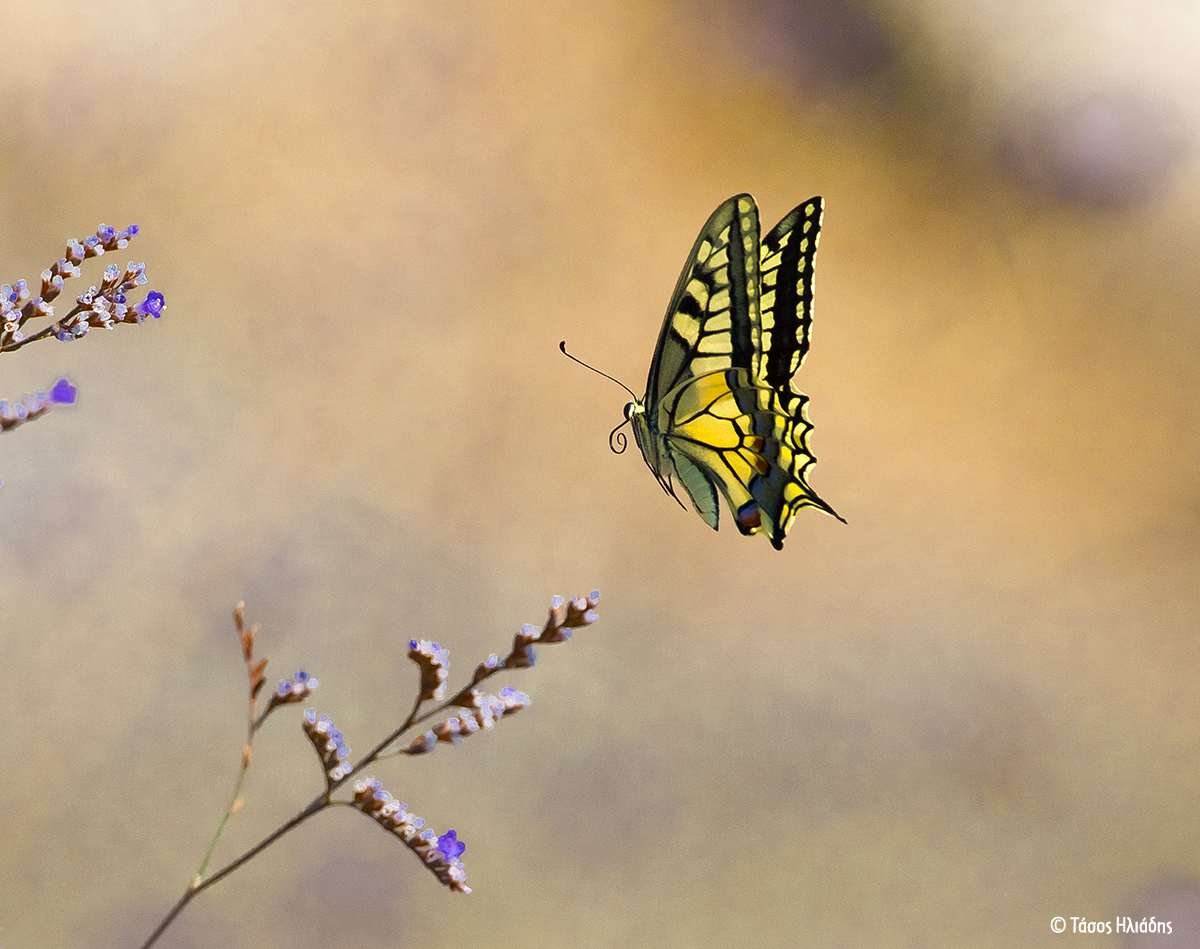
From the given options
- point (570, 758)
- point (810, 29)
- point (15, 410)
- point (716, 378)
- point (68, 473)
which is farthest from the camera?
point (810, 29)

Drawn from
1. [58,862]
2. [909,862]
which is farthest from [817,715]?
[58,862]

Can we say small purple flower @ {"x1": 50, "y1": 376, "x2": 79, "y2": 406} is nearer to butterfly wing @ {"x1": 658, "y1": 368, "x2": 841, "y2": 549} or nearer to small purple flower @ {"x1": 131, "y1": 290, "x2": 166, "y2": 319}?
small purple flower @ {"x1": 131, "y1": 290, "x2": 166, "y2": 319}

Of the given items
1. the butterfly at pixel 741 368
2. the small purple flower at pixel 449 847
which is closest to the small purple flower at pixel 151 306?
the small purple flower at pixel 449 847

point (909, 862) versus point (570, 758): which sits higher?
point (570, 758)

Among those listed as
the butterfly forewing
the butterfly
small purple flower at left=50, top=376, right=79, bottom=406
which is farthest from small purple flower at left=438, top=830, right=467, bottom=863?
the butterfly forewing

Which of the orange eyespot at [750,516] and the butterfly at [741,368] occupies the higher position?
the butterfly at [741,368]

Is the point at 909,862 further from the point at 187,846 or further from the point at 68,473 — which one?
the point at 68,473

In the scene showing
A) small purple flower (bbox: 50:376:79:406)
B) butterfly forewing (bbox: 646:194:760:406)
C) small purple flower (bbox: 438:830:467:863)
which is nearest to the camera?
small purple flower (bbox: 50:376:79:406)

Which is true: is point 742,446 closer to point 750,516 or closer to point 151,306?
point 750,516

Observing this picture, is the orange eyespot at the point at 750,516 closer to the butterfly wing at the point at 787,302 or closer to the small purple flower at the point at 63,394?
the butterfly wing at the point at 787,302
